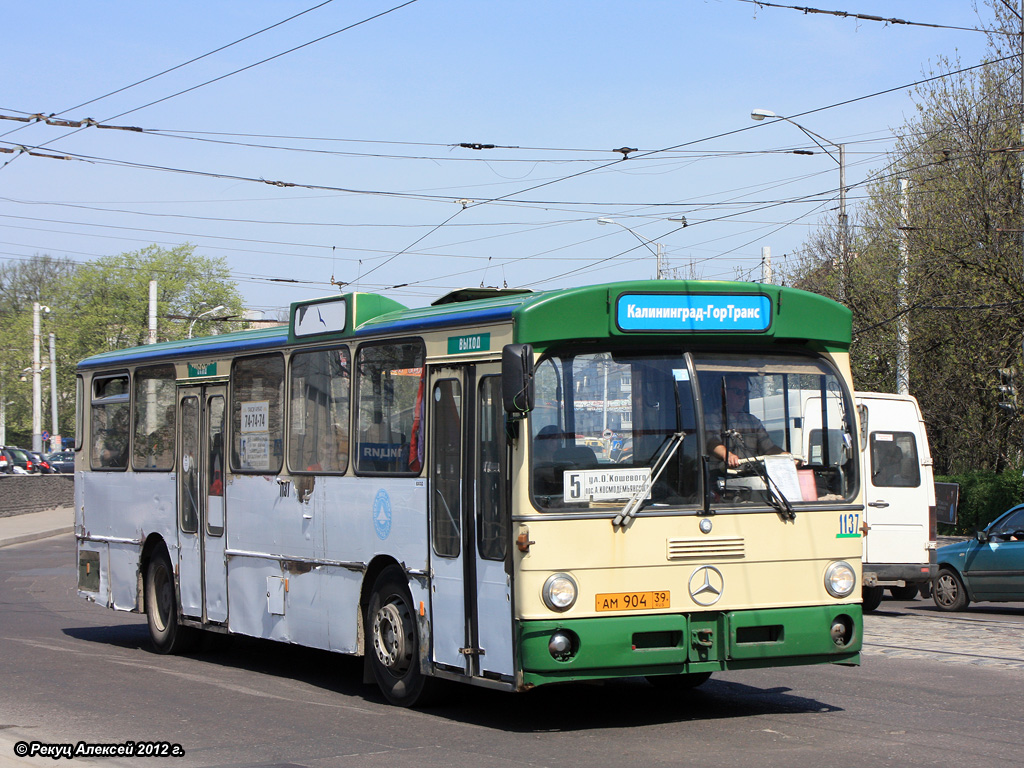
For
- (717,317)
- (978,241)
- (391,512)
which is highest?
(978,241)

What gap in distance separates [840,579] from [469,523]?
2543mm

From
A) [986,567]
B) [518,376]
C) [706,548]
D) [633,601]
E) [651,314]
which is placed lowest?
[986,567]

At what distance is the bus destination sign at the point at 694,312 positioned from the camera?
8188 millimetres

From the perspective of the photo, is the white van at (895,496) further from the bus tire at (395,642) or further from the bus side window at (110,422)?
the bus side window at (110,422)

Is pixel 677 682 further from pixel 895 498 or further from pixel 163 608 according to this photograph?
pixel 895 498

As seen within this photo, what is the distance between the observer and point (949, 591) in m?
17.2

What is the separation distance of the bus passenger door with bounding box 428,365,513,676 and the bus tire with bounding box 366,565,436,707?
1.20ft

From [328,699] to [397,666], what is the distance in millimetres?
834

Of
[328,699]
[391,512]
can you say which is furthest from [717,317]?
[328,699]

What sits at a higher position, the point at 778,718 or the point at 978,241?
the point at 978,241

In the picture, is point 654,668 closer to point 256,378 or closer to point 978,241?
point 256,378

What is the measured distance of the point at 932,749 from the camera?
288 inches

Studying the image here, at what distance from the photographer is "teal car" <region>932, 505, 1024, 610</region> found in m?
16.4

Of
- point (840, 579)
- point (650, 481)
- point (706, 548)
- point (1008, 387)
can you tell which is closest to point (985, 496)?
point (1008, 387)
